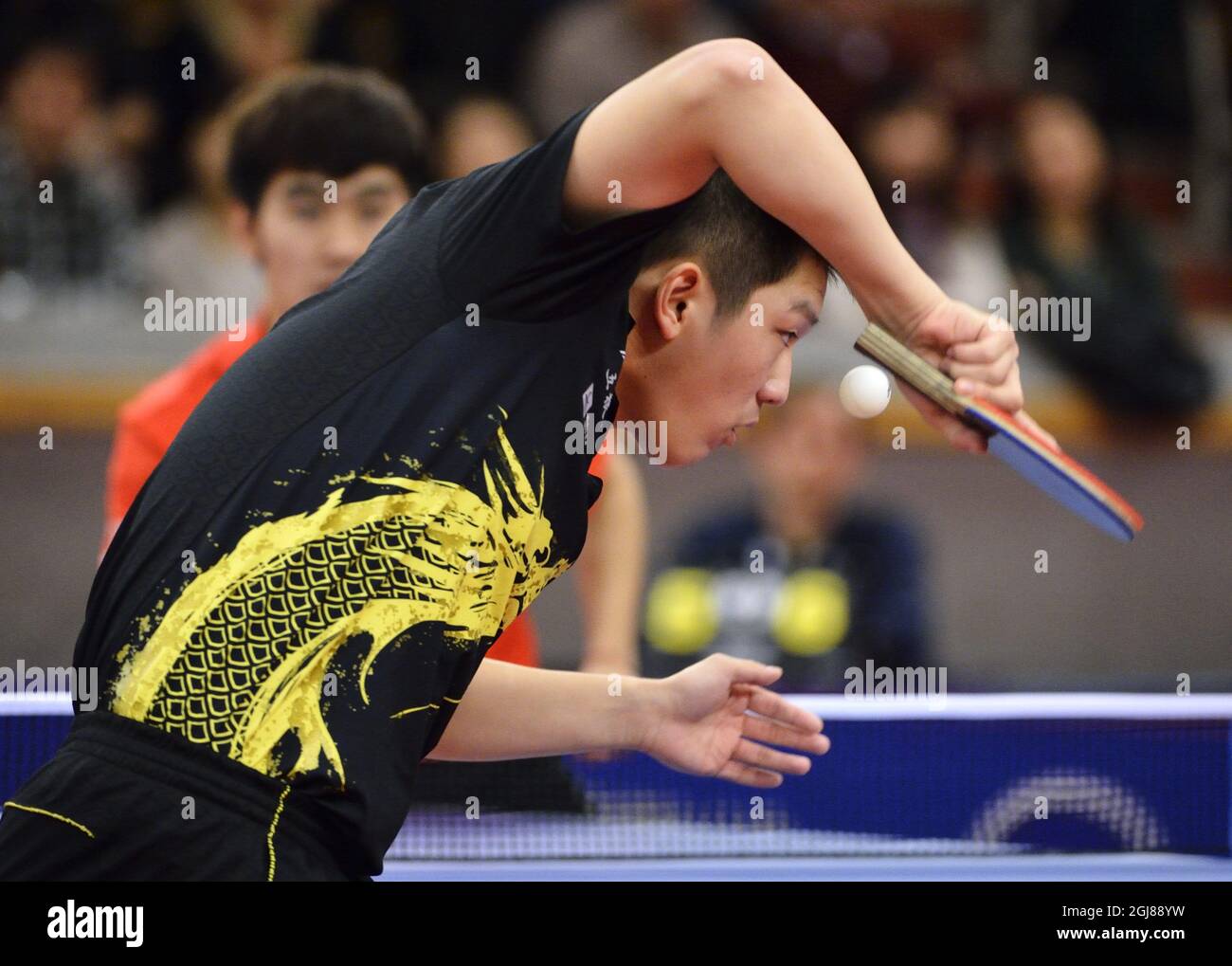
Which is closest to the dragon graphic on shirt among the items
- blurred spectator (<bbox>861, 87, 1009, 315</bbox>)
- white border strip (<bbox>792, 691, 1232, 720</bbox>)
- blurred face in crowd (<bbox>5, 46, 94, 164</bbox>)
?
white border strip (<bbox>792, 691, 1232, 720</bbox>)

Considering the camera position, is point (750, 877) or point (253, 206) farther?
point (253, 206)

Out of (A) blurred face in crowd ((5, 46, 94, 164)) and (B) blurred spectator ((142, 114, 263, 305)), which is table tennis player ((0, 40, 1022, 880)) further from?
(A) blurred face in crowd ((5, 46, 94, 164))

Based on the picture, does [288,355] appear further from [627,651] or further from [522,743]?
[627,651]

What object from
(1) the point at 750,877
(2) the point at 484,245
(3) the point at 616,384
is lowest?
(1) the point at 750,877

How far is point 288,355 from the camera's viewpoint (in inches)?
78.7

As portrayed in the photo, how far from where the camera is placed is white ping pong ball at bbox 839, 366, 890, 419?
7.31 feet

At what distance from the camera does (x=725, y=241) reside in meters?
2.04

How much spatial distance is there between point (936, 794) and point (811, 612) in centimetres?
237

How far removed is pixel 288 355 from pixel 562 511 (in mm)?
381

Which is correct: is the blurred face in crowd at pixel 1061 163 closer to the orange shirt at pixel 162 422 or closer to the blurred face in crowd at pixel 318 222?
the orange shirt at pixel 162 422

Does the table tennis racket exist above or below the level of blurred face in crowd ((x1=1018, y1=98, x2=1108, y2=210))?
below

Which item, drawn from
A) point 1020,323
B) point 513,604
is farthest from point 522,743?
point 1020,323

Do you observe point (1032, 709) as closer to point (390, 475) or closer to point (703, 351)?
point (703, 351)

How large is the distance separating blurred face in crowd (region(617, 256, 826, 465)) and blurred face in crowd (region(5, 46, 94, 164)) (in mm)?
5341
